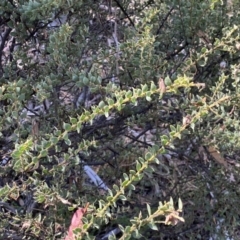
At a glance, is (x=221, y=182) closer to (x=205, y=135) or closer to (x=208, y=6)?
(x=205, y=135)

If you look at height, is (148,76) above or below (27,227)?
above

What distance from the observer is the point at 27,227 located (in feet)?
4.91

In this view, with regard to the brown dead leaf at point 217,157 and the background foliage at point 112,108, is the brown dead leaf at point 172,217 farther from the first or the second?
the brown dead leaf at point 217,157

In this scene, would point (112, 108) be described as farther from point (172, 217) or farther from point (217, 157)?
point (217, 157)

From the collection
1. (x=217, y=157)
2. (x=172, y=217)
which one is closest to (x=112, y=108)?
(x=172, y=217)

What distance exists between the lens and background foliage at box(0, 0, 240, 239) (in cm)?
134

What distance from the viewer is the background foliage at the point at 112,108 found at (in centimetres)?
134

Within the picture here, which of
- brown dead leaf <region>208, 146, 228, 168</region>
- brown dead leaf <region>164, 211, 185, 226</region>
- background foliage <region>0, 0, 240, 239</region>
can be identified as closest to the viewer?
brown dead leaf <region>164, 211, 185, 226</region>

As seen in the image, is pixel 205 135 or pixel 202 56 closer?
pixel 202 56

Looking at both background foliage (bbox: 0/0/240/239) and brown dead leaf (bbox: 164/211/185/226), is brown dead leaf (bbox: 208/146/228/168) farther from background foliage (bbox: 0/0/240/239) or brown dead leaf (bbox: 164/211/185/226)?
brown dead leaf (bbox: 164/211/185/226)

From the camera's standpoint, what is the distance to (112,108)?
52.5 inches

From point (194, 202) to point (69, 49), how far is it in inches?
33.9

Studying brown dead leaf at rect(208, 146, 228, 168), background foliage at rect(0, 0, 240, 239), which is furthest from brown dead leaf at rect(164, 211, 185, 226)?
brown dead leaf at rect(208, 146, 228, 168)

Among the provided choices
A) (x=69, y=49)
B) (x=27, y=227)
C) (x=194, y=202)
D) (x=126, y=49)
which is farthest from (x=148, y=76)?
(x=194, y=202)
